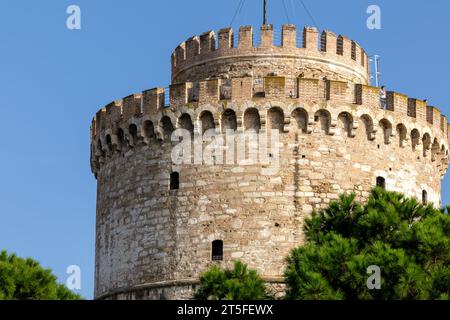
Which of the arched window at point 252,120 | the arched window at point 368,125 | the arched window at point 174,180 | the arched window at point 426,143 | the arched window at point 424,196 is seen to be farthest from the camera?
the arched window at point 426,143

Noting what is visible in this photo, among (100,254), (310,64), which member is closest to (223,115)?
(310,64)

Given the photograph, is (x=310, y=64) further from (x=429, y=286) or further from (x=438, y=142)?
(x=429, y=286)

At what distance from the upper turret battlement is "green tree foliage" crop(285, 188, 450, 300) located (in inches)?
261

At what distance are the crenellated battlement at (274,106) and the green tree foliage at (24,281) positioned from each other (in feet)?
19.7

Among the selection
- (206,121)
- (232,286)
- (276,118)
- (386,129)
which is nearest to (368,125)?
(386,129)

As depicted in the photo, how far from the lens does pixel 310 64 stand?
115ft

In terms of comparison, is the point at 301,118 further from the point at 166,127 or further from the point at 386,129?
the point at 166,127

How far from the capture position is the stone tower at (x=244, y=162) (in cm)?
3259

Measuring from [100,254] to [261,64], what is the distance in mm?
6688

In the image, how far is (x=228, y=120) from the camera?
109ft

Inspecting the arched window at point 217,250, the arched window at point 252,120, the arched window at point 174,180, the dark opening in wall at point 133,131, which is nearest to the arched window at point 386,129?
the arched window at point 252,120

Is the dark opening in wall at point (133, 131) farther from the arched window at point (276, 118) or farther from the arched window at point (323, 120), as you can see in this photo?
the arched window at point (323, 120)

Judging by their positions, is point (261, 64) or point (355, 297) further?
point (261, 64)
